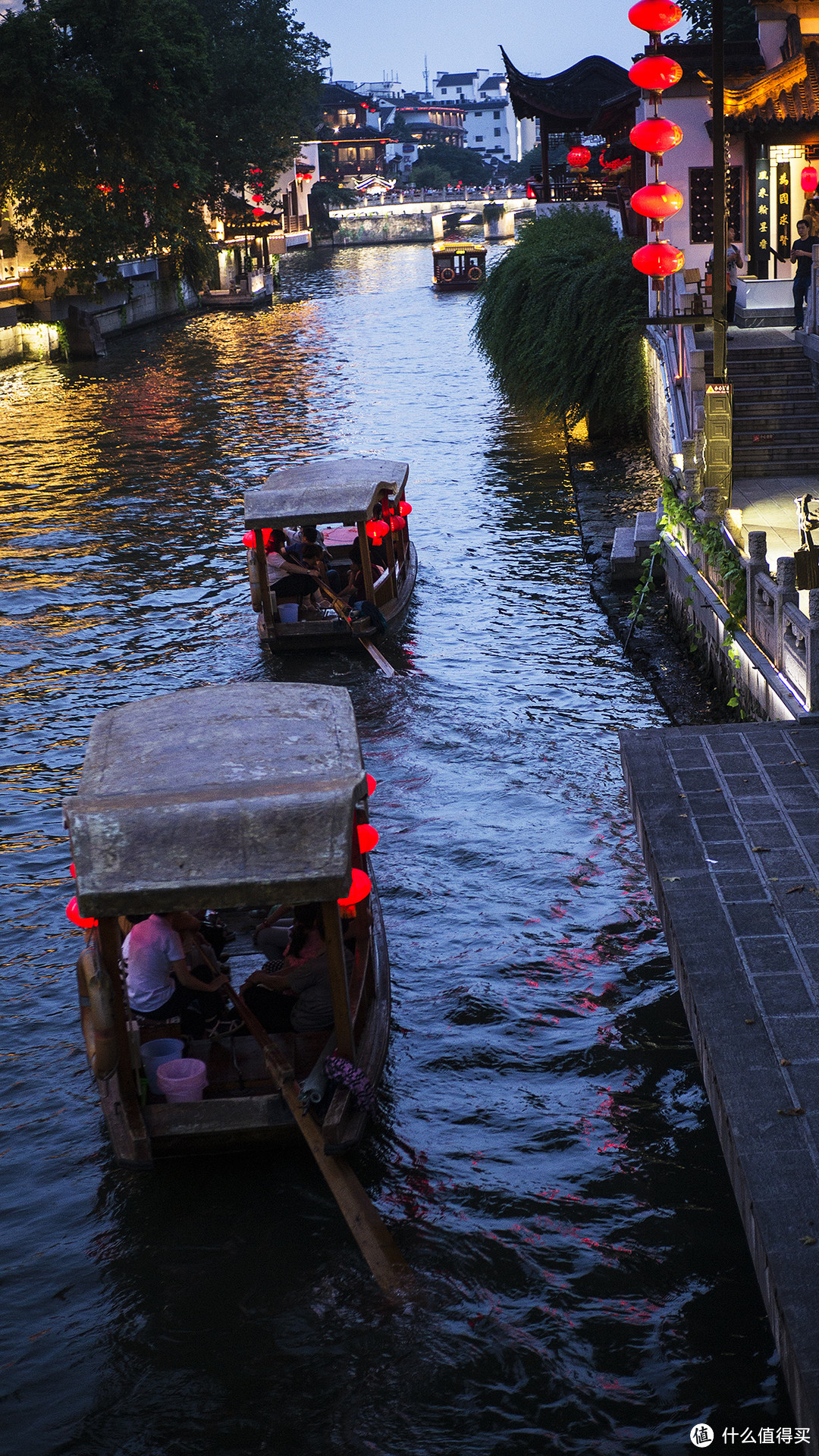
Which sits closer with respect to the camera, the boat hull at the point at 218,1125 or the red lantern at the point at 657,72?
the boat hull at the point at 218,1125

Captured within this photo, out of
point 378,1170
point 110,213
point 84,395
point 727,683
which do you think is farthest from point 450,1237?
point 110,213

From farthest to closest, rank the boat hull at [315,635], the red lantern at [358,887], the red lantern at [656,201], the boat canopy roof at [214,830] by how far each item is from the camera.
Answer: the red lantern at [656,201], the boat hull at [315,635], the red lantern at [358,887], the boat canopy roof at [214,830]

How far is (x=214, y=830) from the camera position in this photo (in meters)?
6.66

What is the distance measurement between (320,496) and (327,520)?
391 millimetres

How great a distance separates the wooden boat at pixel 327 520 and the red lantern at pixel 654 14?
5.67m

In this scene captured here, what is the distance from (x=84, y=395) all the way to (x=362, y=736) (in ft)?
87.1

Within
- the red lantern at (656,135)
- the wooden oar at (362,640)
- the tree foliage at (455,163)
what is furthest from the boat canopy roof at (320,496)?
the tree foliage at (455,163)

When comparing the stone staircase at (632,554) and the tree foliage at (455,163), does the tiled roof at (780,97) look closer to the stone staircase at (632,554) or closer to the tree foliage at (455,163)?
the stone staircase at (632,554)

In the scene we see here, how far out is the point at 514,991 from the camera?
9266 mm

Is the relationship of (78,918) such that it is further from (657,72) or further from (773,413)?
(657,72)

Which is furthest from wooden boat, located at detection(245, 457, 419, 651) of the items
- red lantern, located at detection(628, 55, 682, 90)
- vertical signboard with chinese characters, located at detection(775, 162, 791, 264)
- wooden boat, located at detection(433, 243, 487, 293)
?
wooden boat, located at detection(433, 243, 487, 293)

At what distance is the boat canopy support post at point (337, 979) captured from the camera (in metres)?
6.83

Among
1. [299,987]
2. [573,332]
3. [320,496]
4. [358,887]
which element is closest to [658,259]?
[320,496]

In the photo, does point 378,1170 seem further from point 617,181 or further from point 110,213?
point 110,213
